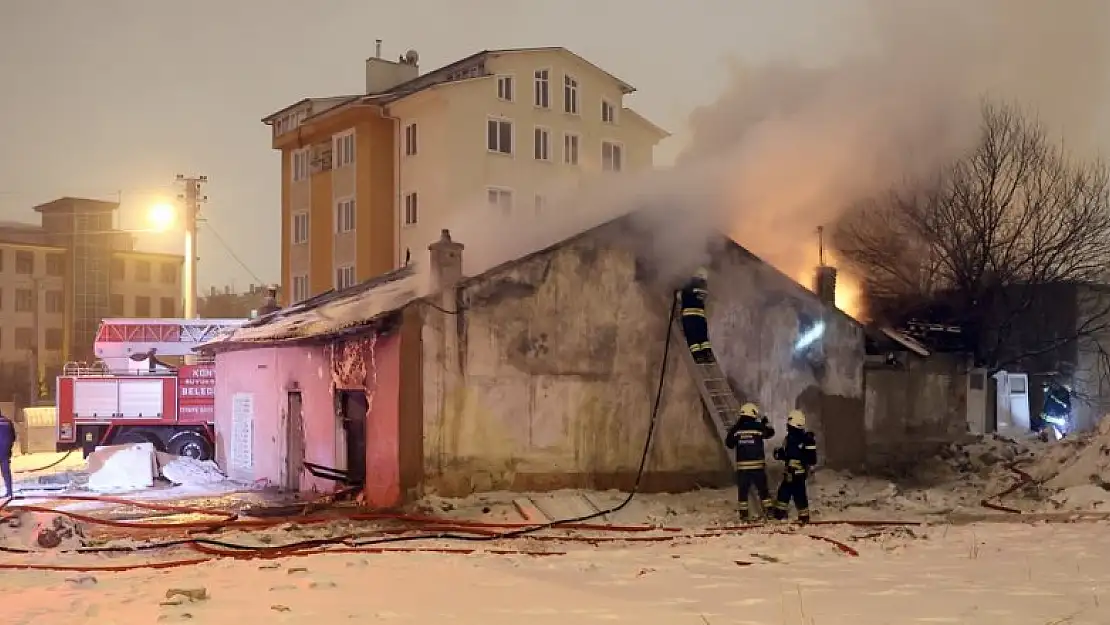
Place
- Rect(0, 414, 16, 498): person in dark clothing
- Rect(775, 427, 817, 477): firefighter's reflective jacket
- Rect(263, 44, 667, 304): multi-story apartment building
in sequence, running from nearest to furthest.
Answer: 1. Rect(775, 427, 817, 477): firefighter's reflective jacket
2. Rect(0, 414, 16, 498): person in dark clothing
3. Rect(263, 44, 667, 304): multi-story apartment building

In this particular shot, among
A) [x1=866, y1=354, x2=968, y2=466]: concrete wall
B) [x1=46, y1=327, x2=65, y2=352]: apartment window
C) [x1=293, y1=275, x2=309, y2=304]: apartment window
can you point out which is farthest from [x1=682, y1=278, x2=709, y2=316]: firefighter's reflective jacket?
[x1=46, y1=327, x2=65, y2=352]: apartment window

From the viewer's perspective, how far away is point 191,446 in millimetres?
25438

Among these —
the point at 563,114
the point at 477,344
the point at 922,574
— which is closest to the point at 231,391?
the point at 477,344

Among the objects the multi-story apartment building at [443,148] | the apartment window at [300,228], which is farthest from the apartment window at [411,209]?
the apartment window at [300,228]

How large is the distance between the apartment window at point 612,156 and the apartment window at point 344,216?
33.9 ft

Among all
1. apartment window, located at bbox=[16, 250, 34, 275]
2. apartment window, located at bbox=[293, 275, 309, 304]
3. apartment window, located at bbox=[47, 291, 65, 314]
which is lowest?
apartment window, located at bbox=[293, 275, 309, 304]

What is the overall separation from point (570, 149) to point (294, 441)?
22095 mm

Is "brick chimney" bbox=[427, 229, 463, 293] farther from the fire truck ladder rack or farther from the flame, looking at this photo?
the flame

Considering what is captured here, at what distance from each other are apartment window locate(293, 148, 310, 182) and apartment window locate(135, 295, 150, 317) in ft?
124

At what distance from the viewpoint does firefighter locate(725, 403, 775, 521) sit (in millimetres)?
13969

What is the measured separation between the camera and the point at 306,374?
18188mm

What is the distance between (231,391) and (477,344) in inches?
384

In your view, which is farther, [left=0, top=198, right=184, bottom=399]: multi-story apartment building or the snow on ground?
[left=0, top=198, right=184, bottom=399]: multi-story apartment building

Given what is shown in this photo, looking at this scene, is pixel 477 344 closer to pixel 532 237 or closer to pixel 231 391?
pixel 532 237
